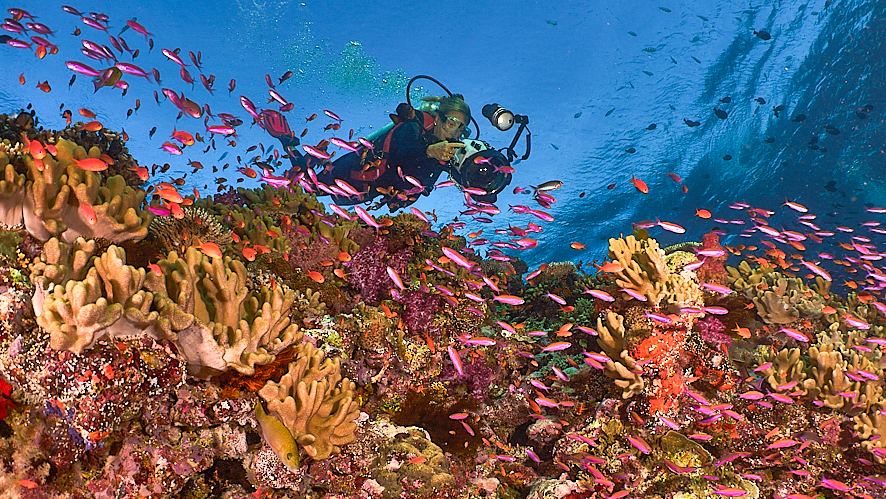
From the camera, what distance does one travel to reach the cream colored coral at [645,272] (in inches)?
202

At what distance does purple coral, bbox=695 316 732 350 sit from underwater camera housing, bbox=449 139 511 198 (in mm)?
4305

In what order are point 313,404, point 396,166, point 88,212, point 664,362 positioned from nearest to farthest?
point 88,212 → point 313,404 → point 664,362 → point 396,166

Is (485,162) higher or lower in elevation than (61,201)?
higher

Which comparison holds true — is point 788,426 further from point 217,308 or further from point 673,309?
point 217,308

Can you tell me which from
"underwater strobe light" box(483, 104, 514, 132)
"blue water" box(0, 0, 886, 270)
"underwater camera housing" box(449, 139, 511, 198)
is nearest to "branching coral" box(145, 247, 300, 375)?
"underwater camera housing" box(449, 139, 511, 198)

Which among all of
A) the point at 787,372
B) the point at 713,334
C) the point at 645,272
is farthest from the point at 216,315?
the point at 787,372

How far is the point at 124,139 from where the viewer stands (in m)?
7.26

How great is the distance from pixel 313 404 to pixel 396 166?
21.4ft

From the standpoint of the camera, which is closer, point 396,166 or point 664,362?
point 664,362

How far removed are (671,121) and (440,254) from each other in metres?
30.3

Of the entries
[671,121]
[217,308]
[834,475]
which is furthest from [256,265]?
[671,121]

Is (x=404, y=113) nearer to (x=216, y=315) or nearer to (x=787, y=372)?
(x=216, y=315)

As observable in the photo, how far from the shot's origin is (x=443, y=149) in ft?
24.6

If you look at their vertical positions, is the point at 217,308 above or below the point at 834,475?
below
